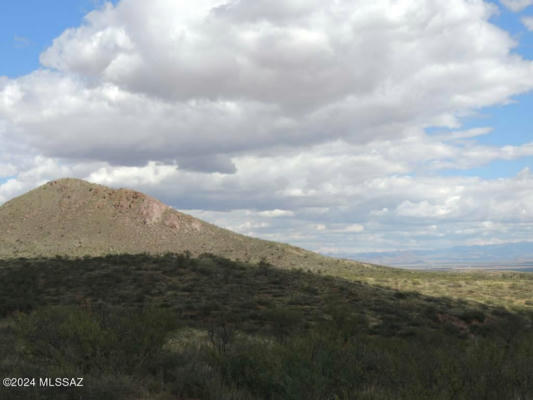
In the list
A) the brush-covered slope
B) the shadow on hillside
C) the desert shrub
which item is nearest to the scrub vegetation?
the desert shrub

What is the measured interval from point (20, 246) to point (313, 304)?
65551 mm

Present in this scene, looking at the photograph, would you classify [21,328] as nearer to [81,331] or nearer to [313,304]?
[81,331]

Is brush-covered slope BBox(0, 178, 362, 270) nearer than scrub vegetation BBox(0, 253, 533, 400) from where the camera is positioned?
No

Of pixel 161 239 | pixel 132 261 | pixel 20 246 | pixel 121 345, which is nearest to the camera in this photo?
pixel 121 345

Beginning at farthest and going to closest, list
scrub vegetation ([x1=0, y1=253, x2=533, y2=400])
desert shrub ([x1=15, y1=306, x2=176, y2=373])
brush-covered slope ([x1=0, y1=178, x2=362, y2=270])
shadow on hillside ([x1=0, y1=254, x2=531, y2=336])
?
brush-covered slope ([x1=0, y1=178, x2=362, y2=270]) < shadow on hillside ([x1=0, y1=254, x2=531, y2=336]) < desert shrub ([x1=15, y1=306, x2=176, y2=373]) < scrub vegetation ([x1=0, y1=253, x2=533, y2=400])

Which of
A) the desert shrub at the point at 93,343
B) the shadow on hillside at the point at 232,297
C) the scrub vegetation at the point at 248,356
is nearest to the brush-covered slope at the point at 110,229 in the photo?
the shadow on hillside at the point at 232,297

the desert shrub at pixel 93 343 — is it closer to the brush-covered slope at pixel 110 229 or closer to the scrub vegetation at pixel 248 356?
the scrub vegetation at pixel 248 356

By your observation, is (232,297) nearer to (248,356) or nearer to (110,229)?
(248,356)

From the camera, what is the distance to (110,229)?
93188mm

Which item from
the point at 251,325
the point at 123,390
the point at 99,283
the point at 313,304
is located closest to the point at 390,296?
the point at 313,304

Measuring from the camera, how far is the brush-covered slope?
82188 millimetres

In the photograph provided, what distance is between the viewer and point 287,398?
992 cm

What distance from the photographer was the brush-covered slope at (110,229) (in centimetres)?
8219

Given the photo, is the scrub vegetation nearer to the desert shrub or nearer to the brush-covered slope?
the desert shrub
